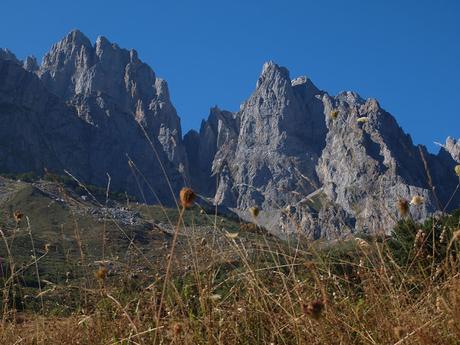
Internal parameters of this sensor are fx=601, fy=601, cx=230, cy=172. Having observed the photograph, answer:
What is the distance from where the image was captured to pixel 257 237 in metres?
3.96

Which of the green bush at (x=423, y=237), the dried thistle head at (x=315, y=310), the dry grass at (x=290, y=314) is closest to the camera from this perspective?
the dried thistle head at (x=315, y=310)

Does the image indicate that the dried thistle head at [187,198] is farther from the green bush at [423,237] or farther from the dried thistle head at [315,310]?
the green bush at [423,237]

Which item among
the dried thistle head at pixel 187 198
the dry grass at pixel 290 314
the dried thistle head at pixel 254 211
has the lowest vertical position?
the dry grass at pixel 290 314

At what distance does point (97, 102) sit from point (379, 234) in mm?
200834

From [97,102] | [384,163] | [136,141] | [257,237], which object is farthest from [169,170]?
[257,237]

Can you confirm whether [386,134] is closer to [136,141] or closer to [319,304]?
[136,141]

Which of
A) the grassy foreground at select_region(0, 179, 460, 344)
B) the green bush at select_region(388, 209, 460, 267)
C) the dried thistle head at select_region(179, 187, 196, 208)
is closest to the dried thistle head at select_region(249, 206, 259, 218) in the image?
the grassy foreground at select_region(0, 179, 460, 344)

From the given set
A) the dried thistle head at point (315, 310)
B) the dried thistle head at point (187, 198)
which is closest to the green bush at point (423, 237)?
the dried thistle head at point (315, 310)

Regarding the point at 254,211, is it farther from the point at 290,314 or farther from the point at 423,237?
the point at 423,237

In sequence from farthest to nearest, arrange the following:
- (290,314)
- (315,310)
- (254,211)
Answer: (254,211), (290,314), (315,310)

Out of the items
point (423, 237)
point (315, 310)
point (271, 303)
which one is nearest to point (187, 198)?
point (315, 310)

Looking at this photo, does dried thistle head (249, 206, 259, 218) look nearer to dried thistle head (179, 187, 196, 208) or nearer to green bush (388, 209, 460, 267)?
green bush (388, 209, 460, 267)

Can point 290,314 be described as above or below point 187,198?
below

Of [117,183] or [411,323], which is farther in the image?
[117,183]
